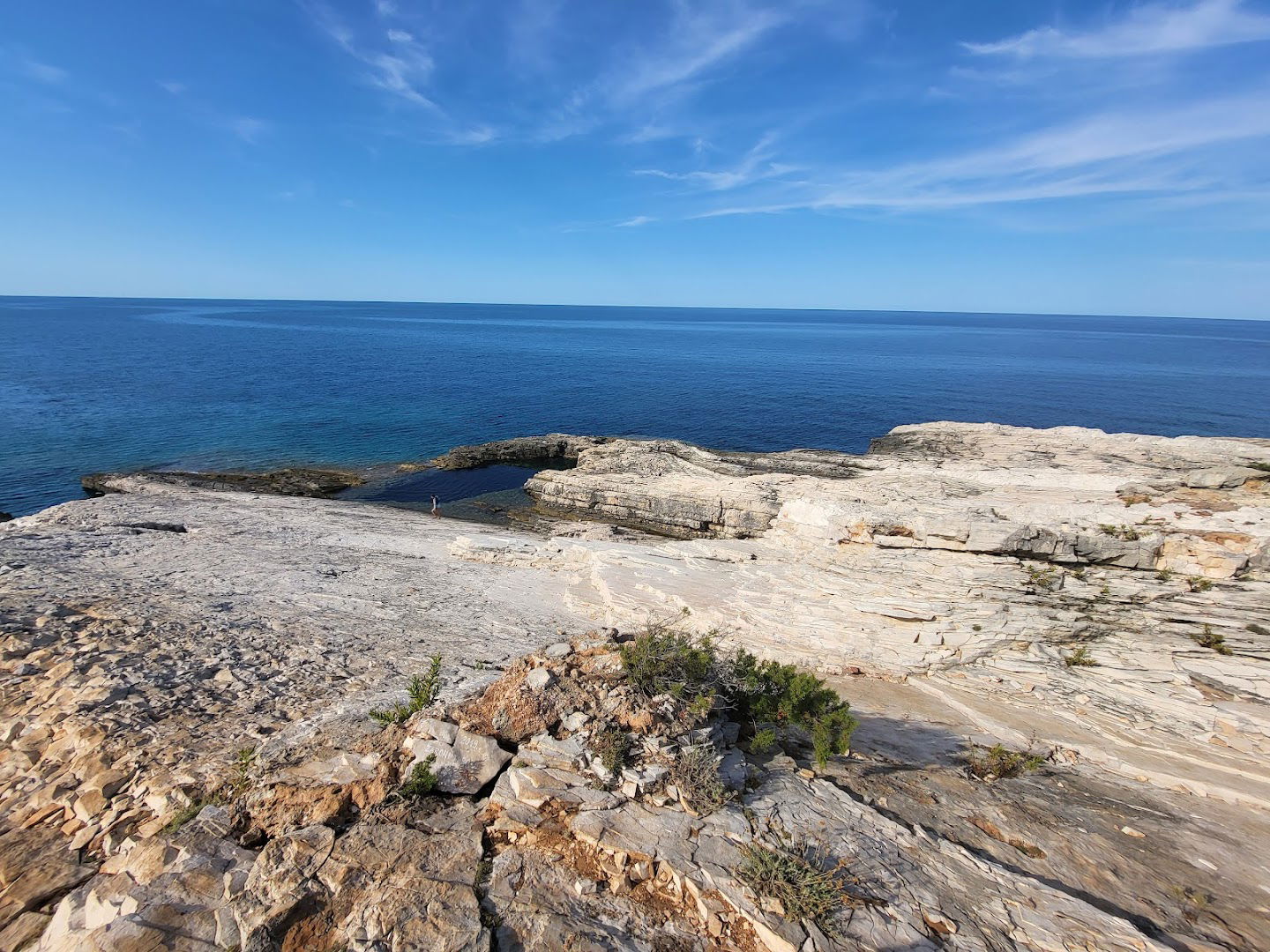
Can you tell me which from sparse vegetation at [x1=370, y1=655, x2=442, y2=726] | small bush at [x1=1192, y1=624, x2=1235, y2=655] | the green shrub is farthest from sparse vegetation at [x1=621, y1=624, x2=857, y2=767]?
small bush at [x1=1192, y1=624, x2=1235, y2=655]

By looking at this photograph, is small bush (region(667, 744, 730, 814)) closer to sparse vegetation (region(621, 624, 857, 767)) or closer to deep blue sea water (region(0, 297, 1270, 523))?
sparse vegetation (region(621, 624, 857, 767))

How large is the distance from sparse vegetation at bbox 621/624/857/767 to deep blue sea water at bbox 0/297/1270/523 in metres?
42.2

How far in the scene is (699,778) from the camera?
7.50 m

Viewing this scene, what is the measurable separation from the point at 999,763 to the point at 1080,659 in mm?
6959

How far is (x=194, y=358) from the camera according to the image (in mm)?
94562

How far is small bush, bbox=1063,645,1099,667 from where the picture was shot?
1510cm

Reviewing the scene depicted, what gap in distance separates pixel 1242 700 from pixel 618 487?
28269 mm

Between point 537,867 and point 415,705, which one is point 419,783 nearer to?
point 537,867

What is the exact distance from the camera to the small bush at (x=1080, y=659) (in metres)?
15.1

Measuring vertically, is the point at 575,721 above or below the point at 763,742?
above

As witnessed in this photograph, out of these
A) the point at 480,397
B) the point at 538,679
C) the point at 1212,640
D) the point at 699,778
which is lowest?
the point at 480,397

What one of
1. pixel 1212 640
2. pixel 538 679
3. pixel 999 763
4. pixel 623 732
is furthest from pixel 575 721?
pixel 1212 640

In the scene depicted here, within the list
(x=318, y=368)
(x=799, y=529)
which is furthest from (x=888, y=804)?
(x=318, y=368)

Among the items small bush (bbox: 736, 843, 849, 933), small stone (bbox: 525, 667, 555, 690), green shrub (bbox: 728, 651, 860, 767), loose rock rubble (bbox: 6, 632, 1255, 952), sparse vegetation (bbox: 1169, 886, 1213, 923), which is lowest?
sparse vegetation (bbox: 1169, 886, 1213, 923)
